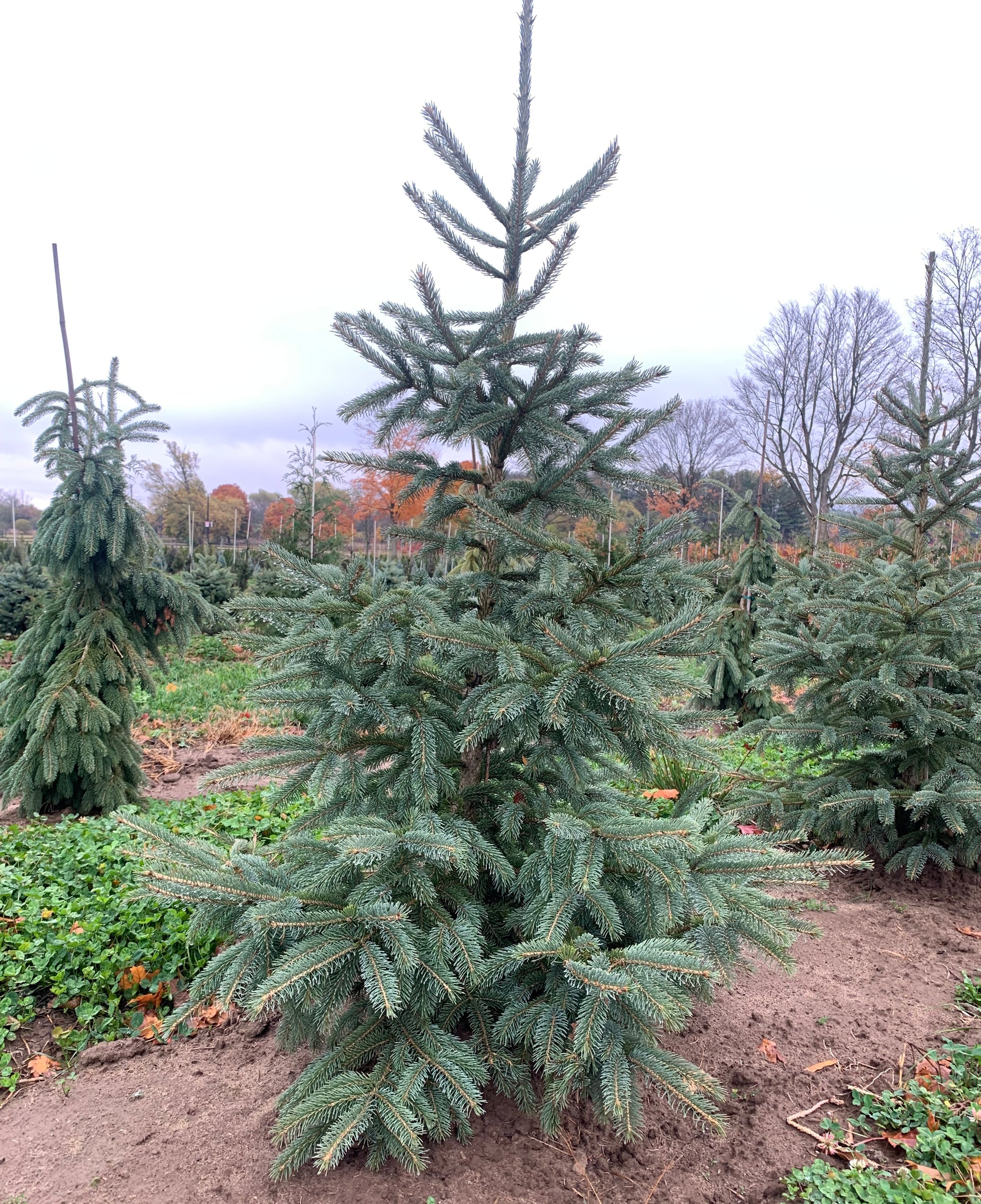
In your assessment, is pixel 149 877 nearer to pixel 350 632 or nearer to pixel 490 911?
pixel 350 632

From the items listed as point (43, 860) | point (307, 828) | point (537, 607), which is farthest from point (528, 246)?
point (43, 860)

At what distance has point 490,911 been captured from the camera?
8.12ft

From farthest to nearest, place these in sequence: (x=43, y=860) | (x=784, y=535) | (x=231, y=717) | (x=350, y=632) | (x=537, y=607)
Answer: (x=784, y=535) < (x=231, y=717) < (x=43, y=860) < (x=537, y=607) < (x=350, y=632)

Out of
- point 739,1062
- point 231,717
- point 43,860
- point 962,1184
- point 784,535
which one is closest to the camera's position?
point 962,1184

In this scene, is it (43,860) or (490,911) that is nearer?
(490,911)

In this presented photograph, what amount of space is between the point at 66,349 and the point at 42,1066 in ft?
15.2

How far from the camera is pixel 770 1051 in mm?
2781

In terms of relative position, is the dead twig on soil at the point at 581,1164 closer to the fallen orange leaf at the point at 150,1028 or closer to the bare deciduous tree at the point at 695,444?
the fallen orange leaf at the point at 150,1028

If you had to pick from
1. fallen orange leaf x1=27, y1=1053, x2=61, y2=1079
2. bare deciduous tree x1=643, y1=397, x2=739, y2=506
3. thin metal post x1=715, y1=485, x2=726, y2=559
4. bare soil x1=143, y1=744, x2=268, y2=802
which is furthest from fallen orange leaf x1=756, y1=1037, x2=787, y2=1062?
bare deciduous tree x1=643, y1=397, x2=739, y2=506

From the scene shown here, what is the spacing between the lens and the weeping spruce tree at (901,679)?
408 cm

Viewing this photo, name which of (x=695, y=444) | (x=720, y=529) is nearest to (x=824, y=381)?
(x=695, y=444)

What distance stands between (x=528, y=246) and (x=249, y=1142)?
10.5 ft

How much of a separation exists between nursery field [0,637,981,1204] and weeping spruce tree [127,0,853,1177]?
18cm

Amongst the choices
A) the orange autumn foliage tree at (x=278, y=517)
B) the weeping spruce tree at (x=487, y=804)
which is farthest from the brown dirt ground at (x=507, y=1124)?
the orange autumn foliage tree at (x=278, y=517)
